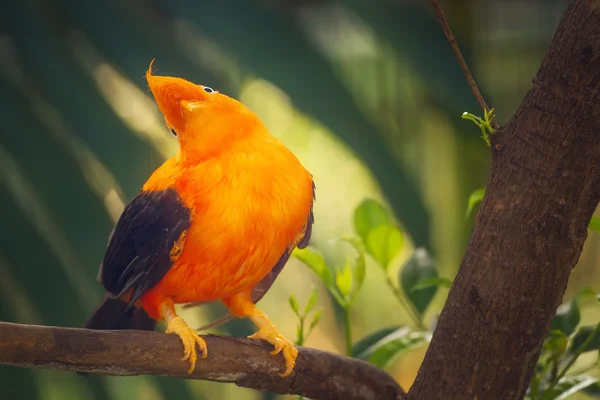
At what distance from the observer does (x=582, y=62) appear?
36.7 inches

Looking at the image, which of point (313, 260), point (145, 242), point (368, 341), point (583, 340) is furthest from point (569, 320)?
point (145, 242)

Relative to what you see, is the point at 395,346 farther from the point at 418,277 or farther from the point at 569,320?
the point at 569,320

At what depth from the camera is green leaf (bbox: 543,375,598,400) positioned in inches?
47.2

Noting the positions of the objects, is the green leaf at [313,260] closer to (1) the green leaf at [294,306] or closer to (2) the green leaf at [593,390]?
(1) the green leaf at [294,306]

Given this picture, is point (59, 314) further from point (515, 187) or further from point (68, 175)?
point (515, 187)

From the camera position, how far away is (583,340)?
1.28 meters

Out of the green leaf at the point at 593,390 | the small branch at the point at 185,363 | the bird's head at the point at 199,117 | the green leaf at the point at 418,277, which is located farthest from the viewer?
the green leaf at the point at 418,277

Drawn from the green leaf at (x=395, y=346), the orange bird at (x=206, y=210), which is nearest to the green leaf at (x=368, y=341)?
the green leaf at (x=395, y=346)

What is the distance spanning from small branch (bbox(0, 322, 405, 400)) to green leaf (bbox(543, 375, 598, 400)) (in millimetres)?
277

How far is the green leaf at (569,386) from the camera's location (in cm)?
120

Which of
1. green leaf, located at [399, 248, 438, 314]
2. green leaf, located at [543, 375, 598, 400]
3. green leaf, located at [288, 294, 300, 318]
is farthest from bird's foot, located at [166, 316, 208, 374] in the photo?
green leaf, located at [543, 375, 598, 400]

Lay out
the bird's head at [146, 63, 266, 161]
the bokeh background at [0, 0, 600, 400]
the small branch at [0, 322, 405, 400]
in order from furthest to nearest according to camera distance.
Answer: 1. the bokeh background at [0, 0, 600, 400]
2. the bird's head at [146, 63, 266, 161]
3. the small branch at [0, 322, 405, 400]

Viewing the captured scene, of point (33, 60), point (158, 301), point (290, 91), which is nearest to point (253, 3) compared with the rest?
point (290, 91)

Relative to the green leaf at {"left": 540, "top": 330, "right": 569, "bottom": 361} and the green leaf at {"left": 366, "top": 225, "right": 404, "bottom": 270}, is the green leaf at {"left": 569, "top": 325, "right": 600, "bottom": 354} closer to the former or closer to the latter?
the green leaf at {"left": 540, "top": 330, "right": 569, "bottom": 361}
